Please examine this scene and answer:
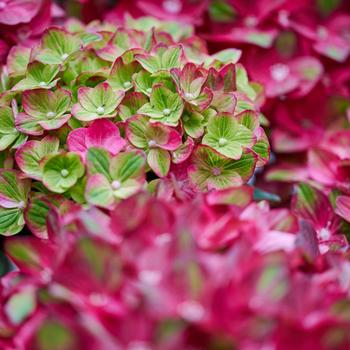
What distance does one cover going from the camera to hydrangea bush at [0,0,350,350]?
0.44m

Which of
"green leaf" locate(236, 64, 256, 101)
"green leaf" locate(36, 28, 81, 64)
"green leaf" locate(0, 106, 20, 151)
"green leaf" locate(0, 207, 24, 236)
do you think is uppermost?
"green leaf" locate(36, 28, 81, 64)

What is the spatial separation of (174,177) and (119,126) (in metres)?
0.08

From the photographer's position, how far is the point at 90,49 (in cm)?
69

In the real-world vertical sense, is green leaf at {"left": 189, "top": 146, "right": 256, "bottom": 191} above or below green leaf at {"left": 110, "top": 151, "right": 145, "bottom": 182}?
below

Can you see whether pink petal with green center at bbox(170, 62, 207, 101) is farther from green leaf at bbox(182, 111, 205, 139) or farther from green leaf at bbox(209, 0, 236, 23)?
green leaf at bbox(209, 0, 236, 23)

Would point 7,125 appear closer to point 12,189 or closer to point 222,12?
point 12,189

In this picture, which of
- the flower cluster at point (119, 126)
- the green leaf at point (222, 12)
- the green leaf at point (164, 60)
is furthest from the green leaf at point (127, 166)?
the green leaf at point (222, 12)

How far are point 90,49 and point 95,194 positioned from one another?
196 mm

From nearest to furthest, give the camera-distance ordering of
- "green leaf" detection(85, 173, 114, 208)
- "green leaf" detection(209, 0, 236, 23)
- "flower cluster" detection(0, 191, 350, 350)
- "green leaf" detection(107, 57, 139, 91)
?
"flower cluster" detection(0, 191, 350, 350)
"green leaf" detection(85, 173, 114, 208)
"green leaf" detection(107, 57, 139, 91)
"green leaf" detection(209, 0, 236, 23)

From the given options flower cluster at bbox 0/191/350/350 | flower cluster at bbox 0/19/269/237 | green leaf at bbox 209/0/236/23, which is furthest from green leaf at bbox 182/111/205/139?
green leaf at bbox 209/0/236/23

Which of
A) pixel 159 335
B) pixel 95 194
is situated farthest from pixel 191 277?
pixel 95 194

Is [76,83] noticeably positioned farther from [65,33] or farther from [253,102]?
[253,102]

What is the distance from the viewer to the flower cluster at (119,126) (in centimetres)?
60

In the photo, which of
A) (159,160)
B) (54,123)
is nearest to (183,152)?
(159,160)
